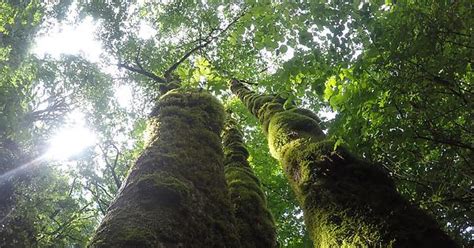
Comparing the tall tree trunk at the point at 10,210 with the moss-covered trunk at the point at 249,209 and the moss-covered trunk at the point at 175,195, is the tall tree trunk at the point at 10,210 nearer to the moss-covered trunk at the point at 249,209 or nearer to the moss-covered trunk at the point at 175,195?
the moss-covered trunk at the point at 249,209

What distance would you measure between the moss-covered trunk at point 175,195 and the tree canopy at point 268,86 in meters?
0.53

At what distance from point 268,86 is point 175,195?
1.50 metres

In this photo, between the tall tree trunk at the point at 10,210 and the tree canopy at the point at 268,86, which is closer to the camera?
the tree canopy at the point at 268,86

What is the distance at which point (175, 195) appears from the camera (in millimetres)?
2779

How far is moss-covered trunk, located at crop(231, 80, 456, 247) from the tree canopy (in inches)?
10.4

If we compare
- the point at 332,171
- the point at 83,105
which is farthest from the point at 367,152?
the point at 83,105

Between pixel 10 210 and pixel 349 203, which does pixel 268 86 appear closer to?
pixel 349 203

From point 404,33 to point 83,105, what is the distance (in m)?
13.7

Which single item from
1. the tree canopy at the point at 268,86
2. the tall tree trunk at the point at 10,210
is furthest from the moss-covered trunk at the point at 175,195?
the tall tree trunk at the point at 10,210

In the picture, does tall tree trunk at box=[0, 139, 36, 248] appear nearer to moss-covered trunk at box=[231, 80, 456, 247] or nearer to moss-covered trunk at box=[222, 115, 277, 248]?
moss-covered trunk at box=[222, 115, 277, 248]

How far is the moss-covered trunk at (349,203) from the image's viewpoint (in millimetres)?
2439

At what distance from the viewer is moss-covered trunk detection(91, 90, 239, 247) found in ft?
7.86

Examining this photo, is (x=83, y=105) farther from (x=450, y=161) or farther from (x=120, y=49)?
(x=450, y=161)

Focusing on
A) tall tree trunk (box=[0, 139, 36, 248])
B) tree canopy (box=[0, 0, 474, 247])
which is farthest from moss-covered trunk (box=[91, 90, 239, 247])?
tall tree trunk (box=[0, 139, 36, 248])
